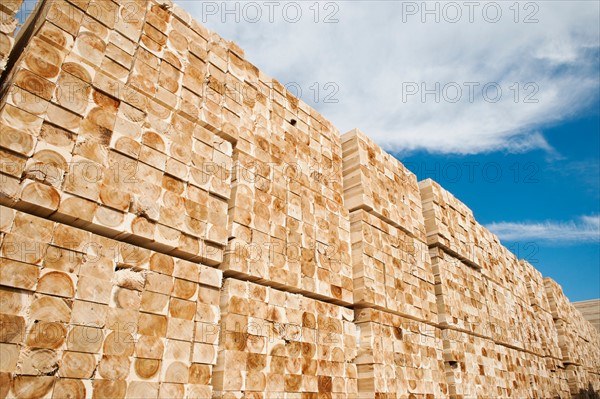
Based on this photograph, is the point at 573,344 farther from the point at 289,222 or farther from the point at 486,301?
the point at 289,222

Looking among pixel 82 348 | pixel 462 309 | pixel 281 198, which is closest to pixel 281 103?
pixel 281 198

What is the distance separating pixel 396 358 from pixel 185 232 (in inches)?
128

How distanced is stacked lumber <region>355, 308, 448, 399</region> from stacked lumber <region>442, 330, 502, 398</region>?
426 millimetres

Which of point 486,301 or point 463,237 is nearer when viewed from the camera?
point 463,237

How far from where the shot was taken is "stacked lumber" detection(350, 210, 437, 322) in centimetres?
509

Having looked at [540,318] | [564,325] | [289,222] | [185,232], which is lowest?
[185,232]

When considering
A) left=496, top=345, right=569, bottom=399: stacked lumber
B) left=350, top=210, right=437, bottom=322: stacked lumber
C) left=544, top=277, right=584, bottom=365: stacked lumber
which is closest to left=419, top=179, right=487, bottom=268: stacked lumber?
left=350, top=210, right=437, bottom=322: stacked lumber

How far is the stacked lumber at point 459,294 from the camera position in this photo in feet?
22.0

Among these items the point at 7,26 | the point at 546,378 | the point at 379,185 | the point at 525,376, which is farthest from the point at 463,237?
the point at 7,26

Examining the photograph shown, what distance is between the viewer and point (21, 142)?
8.60 ft

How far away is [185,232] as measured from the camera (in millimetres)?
3350

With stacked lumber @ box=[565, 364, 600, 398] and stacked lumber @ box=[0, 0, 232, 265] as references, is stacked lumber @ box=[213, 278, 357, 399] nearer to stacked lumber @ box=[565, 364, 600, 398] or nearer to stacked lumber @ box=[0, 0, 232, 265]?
stacked lumber @ box=[0, 0, 232, 265]

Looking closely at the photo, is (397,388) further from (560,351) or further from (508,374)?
(560,351)

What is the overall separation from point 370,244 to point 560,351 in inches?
410
